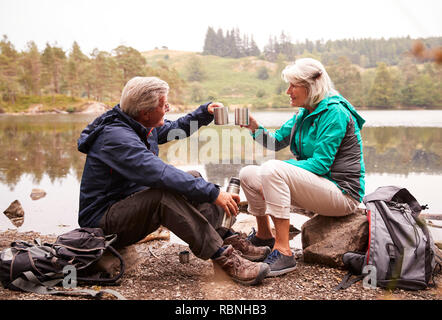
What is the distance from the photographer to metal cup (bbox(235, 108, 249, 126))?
12.5ft

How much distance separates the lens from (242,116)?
3838 millimetres

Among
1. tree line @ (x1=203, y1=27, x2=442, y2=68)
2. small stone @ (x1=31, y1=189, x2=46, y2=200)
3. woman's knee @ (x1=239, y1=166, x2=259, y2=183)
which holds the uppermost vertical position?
tree line @ (x1=203, y1=27, x2=442, y2=68)

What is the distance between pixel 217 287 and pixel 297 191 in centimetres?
101

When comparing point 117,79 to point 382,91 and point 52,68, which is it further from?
point 382,91

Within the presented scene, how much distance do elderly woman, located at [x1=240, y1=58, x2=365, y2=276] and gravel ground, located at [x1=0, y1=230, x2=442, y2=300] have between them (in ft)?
0.72

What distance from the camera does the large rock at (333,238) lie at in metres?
3.22

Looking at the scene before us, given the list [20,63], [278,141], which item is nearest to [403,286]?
[278,141]

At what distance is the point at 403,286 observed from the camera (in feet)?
9.14

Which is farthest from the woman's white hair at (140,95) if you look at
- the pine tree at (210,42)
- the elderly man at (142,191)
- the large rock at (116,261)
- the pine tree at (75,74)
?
the pine tree at (210,42)

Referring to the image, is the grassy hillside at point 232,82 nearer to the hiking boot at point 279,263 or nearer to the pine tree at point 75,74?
the pine tree at point 75,74

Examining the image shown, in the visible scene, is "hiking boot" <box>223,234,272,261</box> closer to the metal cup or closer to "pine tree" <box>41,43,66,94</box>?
the metal cup

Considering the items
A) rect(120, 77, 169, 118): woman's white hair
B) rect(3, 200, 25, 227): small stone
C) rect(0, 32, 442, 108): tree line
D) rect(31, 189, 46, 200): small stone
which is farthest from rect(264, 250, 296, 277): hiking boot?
rect(0, 32, 442, 108): tree line

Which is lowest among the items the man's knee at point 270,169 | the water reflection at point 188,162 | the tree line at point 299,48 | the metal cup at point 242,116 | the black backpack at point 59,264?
the water reflection at point 188,162

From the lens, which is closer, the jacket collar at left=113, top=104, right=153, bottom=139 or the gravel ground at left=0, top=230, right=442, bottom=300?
the gravel ground at left=0, top=230, right=442, bottom=300
